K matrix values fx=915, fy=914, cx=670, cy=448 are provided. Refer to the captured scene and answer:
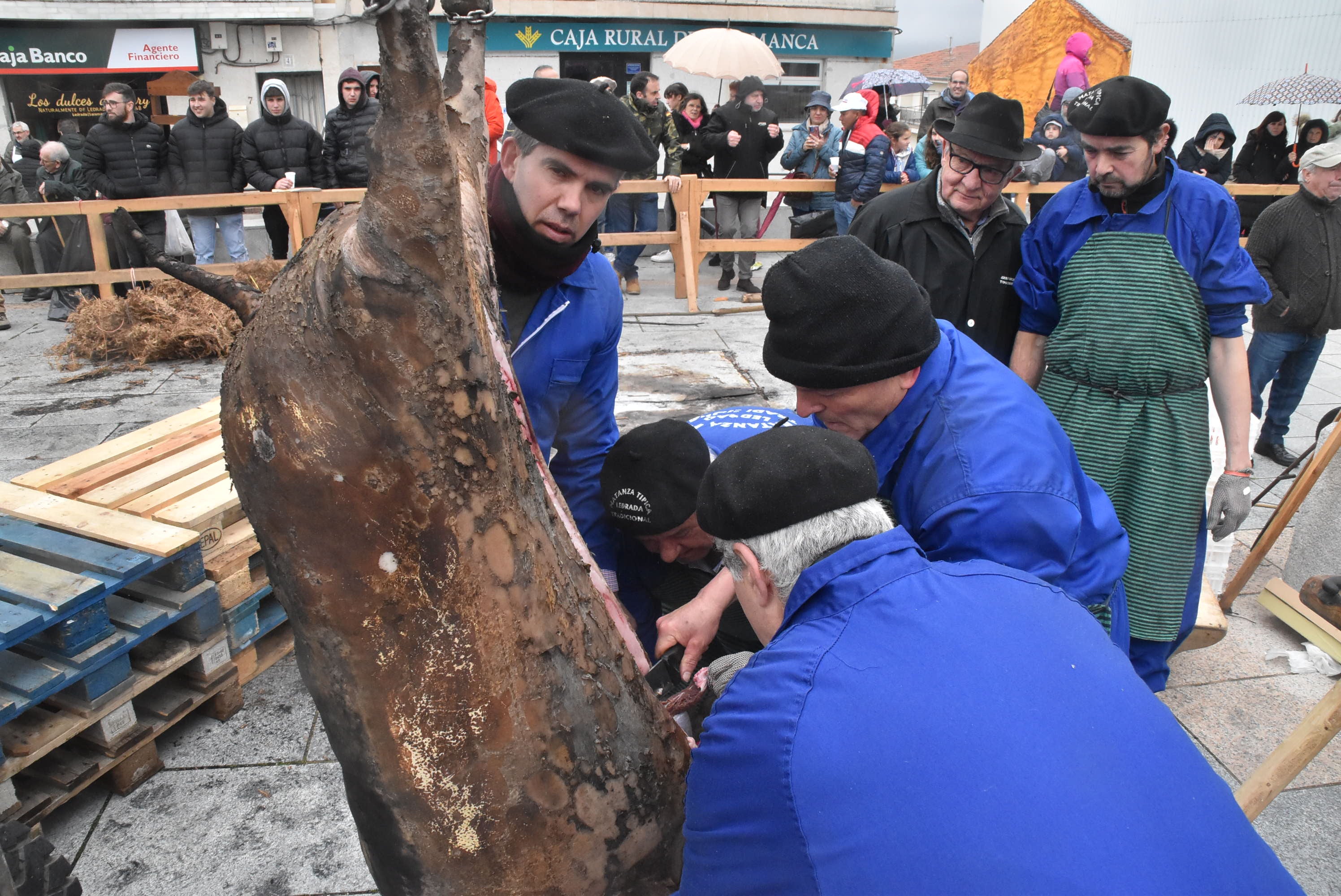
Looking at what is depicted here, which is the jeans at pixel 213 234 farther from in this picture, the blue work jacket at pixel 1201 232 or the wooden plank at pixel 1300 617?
the wooden plank at pixel 1300 617

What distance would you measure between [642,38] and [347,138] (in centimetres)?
1127

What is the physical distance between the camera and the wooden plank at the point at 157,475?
297 cm

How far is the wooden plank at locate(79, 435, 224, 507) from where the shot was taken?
2.97 meters

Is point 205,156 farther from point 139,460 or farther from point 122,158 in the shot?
point 139,460

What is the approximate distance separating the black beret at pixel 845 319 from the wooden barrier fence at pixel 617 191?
20.2ft

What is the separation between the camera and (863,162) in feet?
27.3

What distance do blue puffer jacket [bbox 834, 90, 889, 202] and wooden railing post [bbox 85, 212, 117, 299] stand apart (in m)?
6.37

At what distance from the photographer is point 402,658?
1368 millimetres

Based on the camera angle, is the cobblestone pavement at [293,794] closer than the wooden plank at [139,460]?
Yes

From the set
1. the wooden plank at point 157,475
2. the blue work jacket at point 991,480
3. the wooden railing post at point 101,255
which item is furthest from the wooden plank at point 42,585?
the wooden railing post at point 101,255

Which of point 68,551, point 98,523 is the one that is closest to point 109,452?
point 98,523

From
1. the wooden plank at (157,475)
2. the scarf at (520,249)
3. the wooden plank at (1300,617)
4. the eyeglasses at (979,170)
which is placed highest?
the eyeglasses at (979,170)

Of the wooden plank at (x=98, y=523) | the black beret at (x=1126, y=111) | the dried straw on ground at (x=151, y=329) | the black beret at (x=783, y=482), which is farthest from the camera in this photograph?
the dried straw on ground at (x=151, y=329)

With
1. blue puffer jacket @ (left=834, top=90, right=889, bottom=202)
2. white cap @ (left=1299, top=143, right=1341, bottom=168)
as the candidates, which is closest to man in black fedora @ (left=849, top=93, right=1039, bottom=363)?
white cap @ (left=1299, top=143, right=1341, bottom=168)
